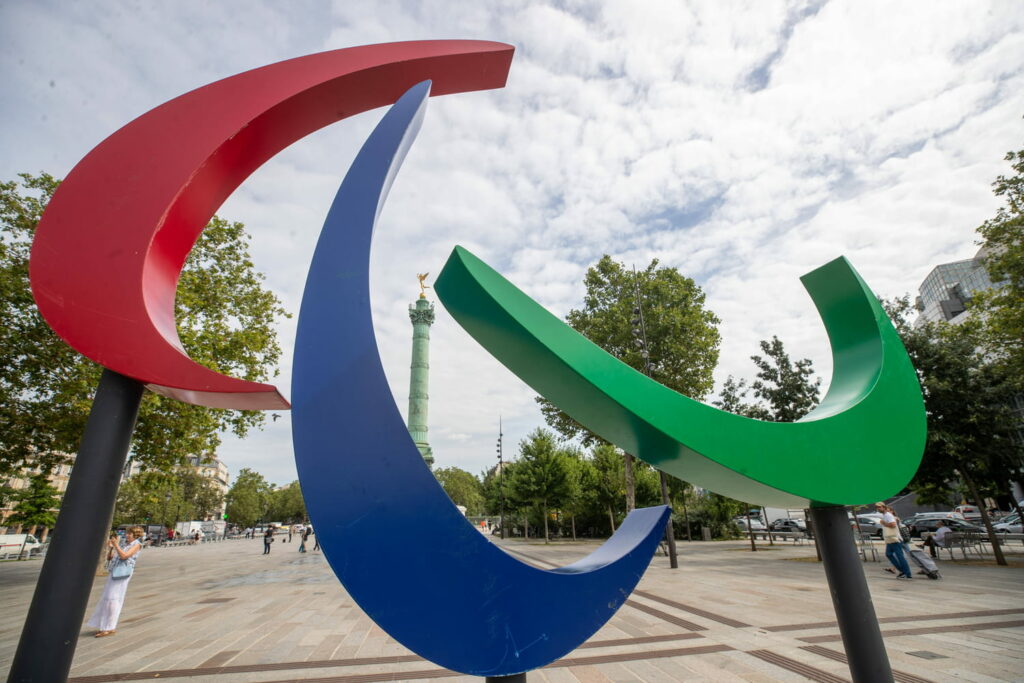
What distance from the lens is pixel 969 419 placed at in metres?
14.4

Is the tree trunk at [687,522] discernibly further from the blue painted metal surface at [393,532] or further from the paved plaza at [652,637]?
the blue painted metal surface at [393,532]

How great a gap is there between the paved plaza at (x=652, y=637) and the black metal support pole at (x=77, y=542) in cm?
293

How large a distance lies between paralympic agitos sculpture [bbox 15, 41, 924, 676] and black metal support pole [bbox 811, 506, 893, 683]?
0.35 metres

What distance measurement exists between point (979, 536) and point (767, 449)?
736 inches

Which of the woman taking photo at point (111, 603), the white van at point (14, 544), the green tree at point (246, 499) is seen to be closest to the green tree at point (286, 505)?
the green tree at point (246, 499)

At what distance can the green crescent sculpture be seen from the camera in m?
3.03

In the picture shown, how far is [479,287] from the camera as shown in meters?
3.03

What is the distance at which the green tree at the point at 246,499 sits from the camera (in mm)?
76438

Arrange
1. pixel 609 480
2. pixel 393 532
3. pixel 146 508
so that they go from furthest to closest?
pixel 146 508, pixel 609 480, pixel 393 532

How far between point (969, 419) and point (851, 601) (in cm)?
1519

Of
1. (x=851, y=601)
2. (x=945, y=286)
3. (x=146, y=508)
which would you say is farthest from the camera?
(x=945, y=286)

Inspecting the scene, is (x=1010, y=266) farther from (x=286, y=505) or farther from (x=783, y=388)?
(x=286, y=505)

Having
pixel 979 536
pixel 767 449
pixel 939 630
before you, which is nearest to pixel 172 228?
pixel 767 449

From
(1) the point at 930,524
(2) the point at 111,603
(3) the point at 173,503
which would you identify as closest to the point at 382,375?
(2) the point at 111,603
